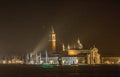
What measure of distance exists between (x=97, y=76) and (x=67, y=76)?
6327mm

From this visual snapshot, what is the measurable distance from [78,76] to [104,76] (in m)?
5.84

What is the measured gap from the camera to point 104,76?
103250mm

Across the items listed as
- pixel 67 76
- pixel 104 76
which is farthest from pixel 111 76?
pixel 67 76

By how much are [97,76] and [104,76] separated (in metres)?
1.52

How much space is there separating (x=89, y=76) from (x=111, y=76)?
550 cm

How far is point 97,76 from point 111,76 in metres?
3.28

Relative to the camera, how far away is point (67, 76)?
336ft

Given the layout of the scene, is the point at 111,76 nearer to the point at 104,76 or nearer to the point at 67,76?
the point at 104,76

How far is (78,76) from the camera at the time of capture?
106 m

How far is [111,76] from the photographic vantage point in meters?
102

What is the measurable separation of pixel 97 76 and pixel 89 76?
225cm

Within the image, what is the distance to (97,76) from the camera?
4090 inches

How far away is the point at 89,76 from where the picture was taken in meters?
106
